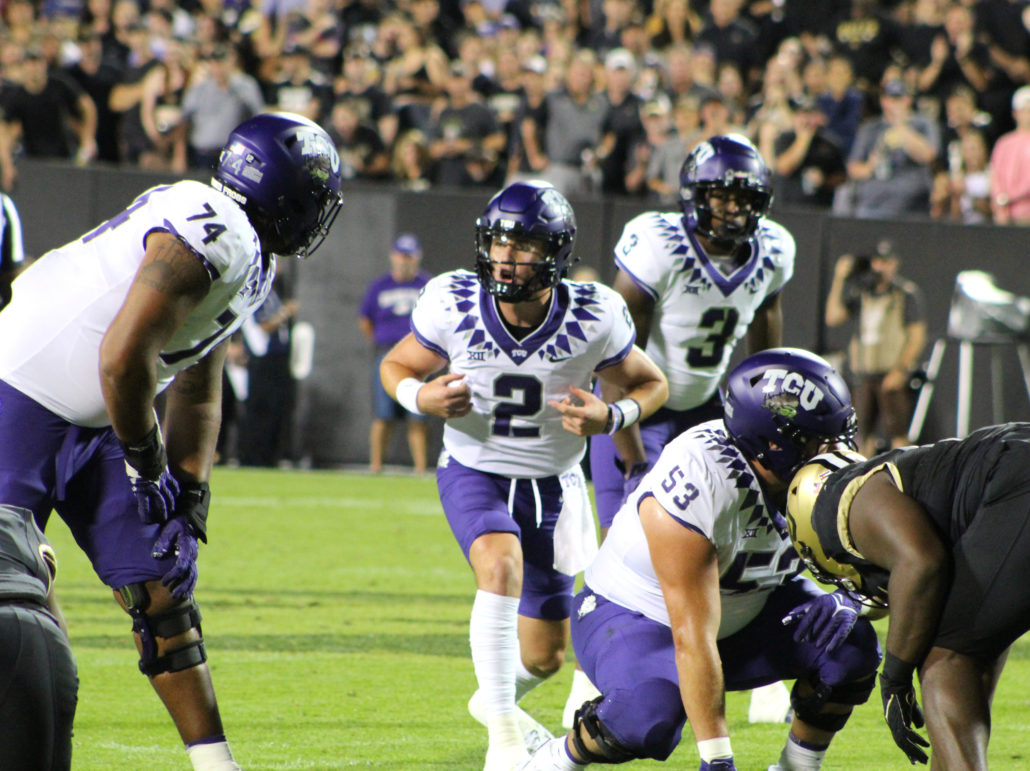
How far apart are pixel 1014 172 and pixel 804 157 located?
1697 millimetres

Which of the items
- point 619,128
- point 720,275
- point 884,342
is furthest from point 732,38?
point 720,275

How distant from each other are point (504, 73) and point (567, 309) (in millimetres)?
9491

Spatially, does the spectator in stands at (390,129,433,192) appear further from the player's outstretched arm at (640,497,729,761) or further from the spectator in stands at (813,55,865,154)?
the player's outstretched arm at (640,497,729,761)

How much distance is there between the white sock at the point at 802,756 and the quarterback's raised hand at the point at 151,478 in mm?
1707

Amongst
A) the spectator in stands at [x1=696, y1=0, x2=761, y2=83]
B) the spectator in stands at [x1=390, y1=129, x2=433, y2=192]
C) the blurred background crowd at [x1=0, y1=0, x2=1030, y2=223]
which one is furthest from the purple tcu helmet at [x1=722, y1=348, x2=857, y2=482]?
the spectator in stands at [x1=696, y1=0, x2=761, y2=83]

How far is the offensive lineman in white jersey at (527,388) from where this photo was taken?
4.55 m

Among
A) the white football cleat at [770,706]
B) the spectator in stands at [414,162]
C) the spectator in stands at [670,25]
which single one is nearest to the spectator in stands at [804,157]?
the spectator in stands at [670,25]

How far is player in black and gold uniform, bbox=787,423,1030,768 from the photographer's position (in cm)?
297

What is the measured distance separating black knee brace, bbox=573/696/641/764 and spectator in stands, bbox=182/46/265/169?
33.2 feet

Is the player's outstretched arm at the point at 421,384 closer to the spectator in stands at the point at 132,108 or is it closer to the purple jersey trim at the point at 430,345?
the purple jersey trim at the point at 430,345

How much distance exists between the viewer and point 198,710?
138 inches

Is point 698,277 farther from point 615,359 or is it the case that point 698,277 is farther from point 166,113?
point 166,113

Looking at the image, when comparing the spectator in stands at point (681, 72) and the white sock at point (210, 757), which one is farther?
the spectator in stands at point (681, 72)

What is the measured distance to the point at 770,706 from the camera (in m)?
4.88
